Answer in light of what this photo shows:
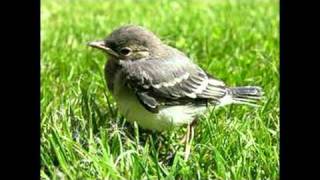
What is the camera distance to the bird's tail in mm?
4020

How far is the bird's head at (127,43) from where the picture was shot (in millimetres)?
3721

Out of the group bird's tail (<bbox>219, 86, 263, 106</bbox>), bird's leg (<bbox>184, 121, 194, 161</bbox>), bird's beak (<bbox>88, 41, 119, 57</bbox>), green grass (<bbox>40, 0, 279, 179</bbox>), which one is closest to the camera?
green grass (<bbox>40, 0, 279, 179</bbox>)

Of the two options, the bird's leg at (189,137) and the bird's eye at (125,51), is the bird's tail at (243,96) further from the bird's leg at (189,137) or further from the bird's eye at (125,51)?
the bird's eye at (125,51)

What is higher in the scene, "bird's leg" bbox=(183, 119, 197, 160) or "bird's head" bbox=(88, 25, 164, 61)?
"bird's head" bbox=(88, 25, 164, 61)

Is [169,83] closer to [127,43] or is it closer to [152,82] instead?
[152,82]

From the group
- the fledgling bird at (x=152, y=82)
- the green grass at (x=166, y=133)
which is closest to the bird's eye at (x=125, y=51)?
the fledgling bird at (x=152, y=82)

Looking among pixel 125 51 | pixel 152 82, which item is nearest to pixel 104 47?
pixel 125 51

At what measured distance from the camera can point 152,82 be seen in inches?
144

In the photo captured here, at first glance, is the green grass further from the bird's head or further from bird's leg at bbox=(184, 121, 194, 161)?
the bird's head

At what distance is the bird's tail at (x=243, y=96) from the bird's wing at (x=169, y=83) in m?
0.05

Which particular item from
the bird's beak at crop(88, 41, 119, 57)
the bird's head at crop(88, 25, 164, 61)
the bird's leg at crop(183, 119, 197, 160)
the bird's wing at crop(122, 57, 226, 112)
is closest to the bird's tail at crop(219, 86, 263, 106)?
the bird's wing at crop(122, 57, 226, 112)

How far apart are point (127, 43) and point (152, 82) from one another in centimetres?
24

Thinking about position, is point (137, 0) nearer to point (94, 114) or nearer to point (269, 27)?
point (269, 27)
